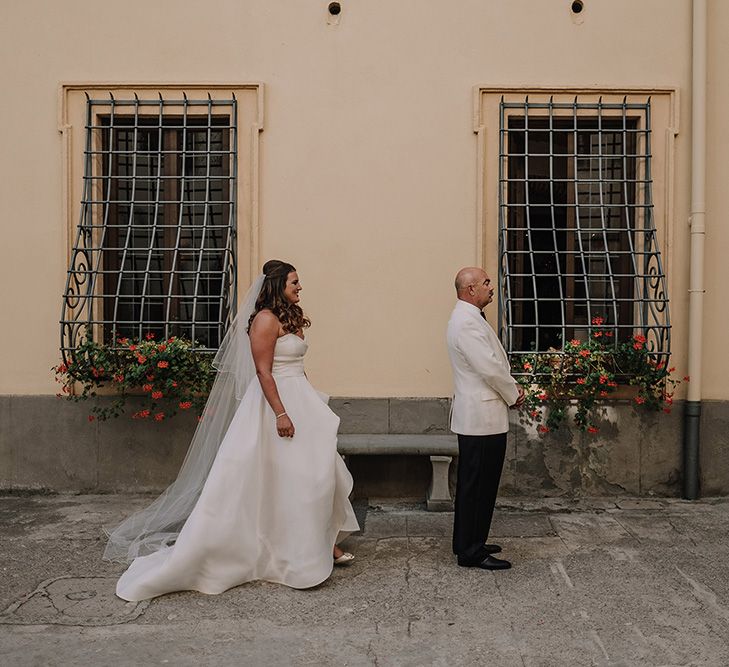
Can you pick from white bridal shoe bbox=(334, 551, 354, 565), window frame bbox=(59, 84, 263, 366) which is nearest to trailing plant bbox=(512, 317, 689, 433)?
white bridal shoe bbox=(334, 551, 354, 565)

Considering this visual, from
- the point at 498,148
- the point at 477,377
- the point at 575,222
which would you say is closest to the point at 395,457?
the point at 477,377

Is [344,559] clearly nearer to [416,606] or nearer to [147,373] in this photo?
[416,606]

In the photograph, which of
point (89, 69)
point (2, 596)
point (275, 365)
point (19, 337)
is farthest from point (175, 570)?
point (89, 69)

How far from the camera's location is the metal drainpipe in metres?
6.35

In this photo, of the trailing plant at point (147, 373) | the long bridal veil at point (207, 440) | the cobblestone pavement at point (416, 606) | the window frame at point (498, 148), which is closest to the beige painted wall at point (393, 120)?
the window frame at point (498, 148)

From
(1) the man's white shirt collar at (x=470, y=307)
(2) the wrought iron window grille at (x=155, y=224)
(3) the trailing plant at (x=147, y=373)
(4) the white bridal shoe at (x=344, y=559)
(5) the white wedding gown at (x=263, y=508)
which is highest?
(2) the wrought iron window grille at (x=155, y=224)

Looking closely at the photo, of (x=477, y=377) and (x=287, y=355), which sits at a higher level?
(x=287, y=355)

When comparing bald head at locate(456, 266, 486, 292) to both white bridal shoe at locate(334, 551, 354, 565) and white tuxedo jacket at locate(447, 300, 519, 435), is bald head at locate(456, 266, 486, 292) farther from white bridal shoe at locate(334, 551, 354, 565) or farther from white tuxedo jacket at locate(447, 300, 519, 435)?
white bridal shoe at locate(334, 551, 354, 565)

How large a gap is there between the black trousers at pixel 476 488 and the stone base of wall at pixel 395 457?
1680 mm

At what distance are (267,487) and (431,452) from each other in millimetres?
1778

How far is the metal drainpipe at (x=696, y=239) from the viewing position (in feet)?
20.8

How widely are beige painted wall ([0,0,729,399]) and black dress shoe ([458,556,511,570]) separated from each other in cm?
194

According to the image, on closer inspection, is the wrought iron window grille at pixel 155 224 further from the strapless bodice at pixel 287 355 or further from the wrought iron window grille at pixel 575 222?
the wrought iron window grille at pixel 575 222

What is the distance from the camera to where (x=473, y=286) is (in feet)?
15.6
